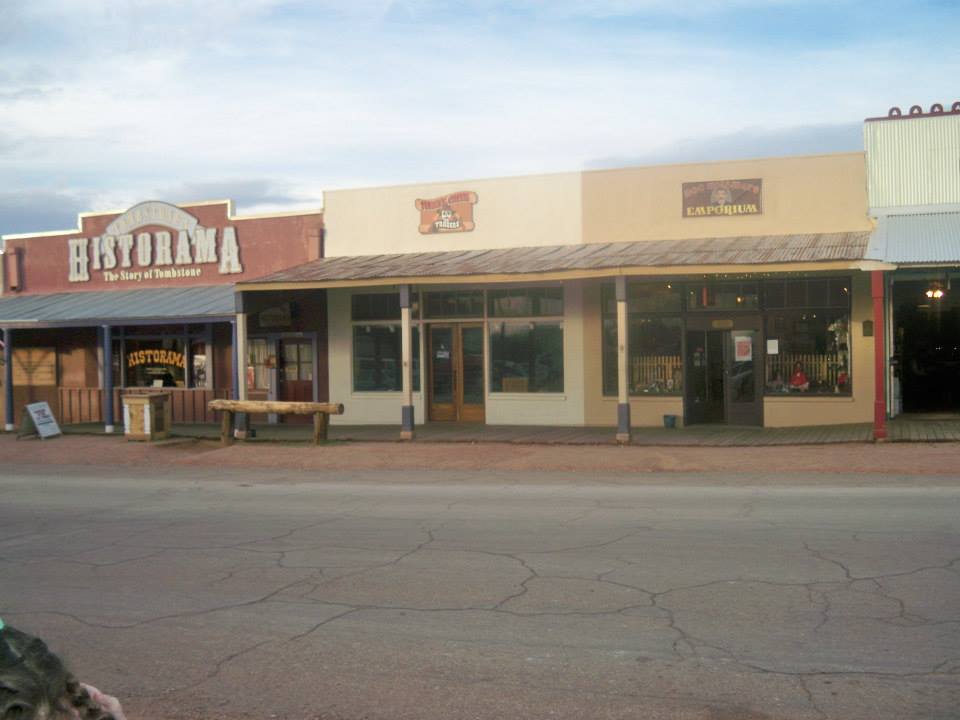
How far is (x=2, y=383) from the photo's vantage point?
27469 mm

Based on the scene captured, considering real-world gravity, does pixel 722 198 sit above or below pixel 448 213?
below

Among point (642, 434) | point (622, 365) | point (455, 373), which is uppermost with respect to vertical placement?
point (622, 365)

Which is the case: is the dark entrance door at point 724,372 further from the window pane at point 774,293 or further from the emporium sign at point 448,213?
the emporium sign at point 448,213

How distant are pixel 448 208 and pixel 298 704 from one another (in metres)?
17.5

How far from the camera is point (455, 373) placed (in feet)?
73.3

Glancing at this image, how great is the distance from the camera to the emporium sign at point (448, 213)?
22.0 meters

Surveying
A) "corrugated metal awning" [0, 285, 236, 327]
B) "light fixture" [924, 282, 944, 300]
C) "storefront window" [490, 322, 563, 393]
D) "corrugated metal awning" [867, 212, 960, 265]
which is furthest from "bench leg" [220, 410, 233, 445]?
"light fixture" [924, 282, 944, 300]

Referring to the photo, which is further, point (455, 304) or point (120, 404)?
point (120, 404)

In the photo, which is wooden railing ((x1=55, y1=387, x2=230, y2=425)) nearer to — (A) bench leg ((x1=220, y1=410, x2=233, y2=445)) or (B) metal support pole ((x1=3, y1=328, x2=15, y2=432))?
(B) metal support pole ((x1=3, y1=328, x2=15, y2=432))

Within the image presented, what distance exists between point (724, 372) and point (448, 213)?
680 centimetres

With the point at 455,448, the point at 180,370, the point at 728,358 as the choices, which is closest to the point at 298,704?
the point at 455,448

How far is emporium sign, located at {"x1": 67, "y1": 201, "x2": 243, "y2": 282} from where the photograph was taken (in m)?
24.9

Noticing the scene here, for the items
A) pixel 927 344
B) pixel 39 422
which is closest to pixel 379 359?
pixel 39 422

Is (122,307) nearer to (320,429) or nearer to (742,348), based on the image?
(320,429)
